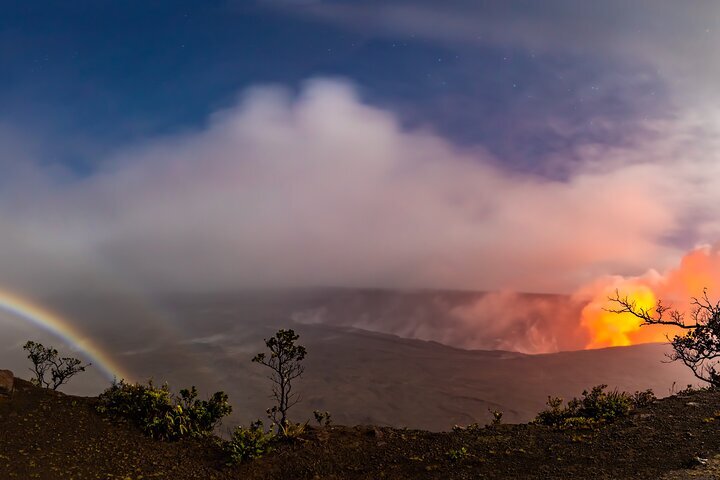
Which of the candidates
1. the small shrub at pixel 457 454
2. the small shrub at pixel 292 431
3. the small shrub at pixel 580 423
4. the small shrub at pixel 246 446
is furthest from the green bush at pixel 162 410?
the small shrub at pixel 580 423

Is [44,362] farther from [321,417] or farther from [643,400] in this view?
[643,400]

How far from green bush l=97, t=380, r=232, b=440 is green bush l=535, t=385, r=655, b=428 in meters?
13.5

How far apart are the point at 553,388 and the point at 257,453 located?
456 feet

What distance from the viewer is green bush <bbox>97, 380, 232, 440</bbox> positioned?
17359 millimetres

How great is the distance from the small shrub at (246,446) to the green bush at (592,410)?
1117 centimetres

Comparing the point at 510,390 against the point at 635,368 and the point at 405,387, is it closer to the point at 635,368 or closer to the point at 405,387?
the point at 405,387

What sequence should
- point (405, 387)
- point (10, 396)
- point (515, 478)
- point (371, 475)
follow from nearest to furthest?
point (515, 478), point (371, 475), point (10, 396), point (405, 387)

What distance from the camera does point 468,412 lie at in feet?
384

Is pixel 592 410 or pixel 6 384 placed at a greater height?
pixel 6 384

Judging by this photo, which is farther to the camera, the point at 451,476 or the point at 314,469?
the point at 314,469

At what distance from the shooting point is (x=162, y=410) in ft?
59.5

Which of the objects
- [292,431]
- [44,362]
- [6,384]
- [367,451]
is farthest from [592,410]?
[44,362]

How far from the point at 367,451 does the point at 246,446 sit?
4369 mm

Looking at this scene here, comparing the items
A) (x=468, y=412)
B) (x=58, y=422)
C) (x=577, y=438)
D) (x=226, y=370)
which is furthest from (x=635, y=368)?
(x=58, y=422)
